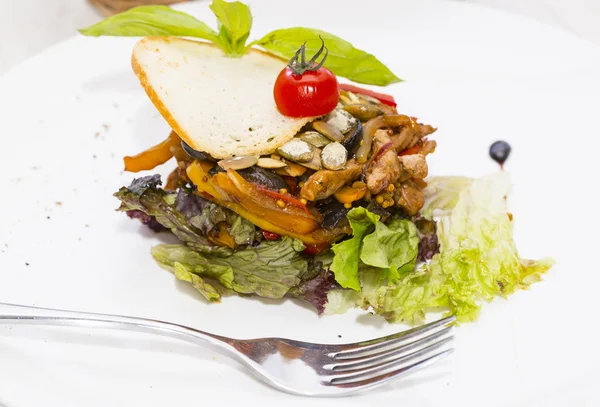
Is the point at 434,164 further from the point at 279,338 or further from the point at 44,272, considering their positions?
the point at 44,272

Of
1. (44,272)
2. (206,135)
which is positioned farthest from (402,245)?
(44,272)

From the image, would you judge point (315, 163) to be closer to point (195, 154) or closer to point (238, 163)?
point (238, 163)

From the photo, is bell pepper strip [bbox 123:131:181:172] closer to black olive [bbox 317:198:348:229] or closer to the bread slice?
the bread slice

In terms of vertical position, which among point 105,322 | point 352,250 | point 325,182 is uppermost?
point 325,182

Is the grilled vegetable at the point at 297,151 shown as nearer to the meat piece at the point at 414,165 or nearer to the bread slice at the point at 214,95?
the bread slice at the point at 214,95

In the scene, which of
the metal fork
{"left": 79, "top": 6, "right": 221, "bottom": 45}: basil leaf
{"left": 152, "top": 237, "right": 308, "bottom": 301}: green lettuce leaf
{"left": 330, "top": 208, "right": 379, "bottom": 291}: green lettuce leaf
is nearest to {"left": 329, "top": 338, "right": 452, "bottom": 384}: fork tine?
the metal fork

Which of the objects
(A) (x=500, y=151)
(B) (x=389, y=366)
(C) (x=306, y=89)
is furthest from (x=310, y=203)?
(A) (x=500, y=151)
